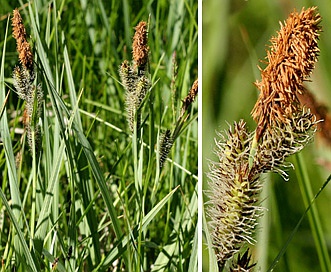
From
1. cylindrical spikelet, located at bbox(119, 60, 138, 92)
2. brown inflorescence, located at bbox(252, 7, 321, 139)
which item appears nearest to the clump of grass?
brown inflorescence, located at bbox(252, 7, 321, 139)

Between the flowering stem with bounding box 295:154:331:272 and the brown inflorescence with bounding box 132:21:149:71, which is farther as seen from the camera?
the flowering stem with bounding box 295:154:331:272

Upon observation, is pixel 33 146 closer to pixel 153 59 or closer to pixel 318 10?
pixel 318 10

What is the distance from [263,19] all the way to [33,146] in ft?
1.08

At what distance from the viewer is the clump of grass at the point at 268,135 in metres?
0.76

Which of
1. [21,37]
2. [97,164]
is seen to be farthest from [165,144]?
[21,37]

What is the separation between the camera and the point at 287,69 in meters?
0.78

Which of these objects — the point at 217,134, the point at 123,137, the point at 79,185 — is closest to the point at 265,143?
the point at 217,134

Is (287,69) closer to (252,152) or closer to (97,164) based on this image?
(252,152)

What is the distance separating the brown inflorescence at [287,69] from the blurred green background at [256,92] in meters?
0.06

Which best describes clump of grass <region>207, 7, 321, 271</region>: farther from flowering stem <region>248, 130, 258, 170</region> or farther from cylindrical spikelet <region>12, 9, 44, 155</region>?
cylindrical spikelet <region>12, 9, 44, 155</region>

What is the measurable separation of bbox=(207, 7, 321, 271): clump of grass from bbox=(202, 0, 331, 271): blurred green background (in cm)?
6

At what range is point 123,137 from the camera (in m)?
1.27

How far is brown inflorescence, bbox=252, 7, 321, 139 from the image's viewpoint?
784 millimetres

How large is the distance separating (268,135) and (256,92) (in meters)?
0.14
